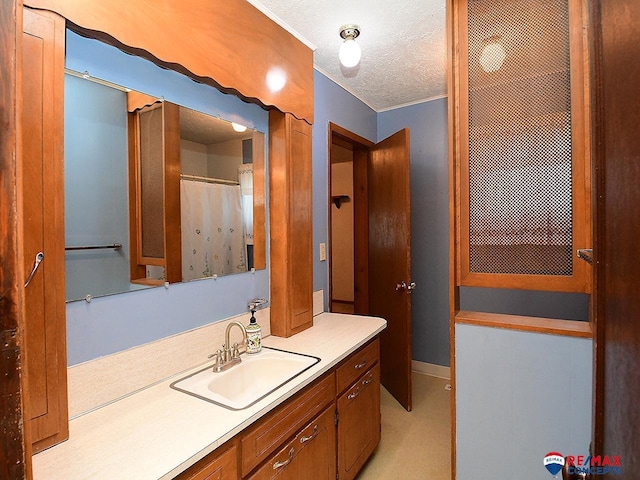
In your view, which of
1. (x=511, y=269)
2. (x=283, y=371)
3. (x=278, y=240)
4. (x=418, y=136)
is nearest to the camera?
(x=511, y=269)

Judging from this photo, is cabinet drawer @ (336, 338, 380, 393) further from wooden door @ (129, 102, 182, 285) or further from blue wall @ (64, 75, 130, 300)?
blue wall @ (64, 75, 130, 300)

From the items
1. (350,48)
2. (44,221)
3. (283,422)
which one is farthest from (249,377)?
(350,48)

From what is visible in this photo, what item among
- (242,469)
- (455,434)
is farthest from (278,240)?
(455,434)

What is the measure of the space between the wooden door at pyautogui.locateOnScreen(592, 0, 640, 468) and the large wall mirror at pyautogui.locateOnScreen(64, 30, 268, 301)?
140 cm

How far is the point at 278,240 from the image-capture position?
1.99 meters

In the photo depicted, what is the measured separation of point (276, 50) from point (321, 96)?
2.20ft

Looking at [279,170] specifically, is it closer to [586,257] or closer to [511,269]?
[511,269]

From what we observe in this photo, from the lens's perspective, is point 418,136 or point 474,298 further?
point 418,136

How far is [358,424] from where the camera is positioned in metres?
1.88

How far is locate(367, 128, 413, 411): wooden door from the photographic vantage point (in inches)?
103

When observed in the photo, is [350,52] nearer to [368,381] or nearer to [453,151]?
[453,151]

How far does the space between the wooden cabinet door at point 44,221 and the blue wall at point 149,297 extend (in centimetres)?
13

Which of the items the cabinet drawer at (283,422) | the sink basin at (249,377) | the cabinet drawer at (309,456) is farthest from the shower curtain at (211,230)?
the cabinet drawer at (309,456)

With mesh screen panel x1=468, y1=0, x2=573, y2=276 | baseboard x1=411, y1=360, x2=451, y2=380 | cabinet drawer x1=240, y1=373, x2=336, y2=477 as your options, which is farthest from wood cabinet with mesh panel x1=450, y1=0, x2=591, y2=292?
baseboard x1=411, y1=360, x2=451, y2=380
